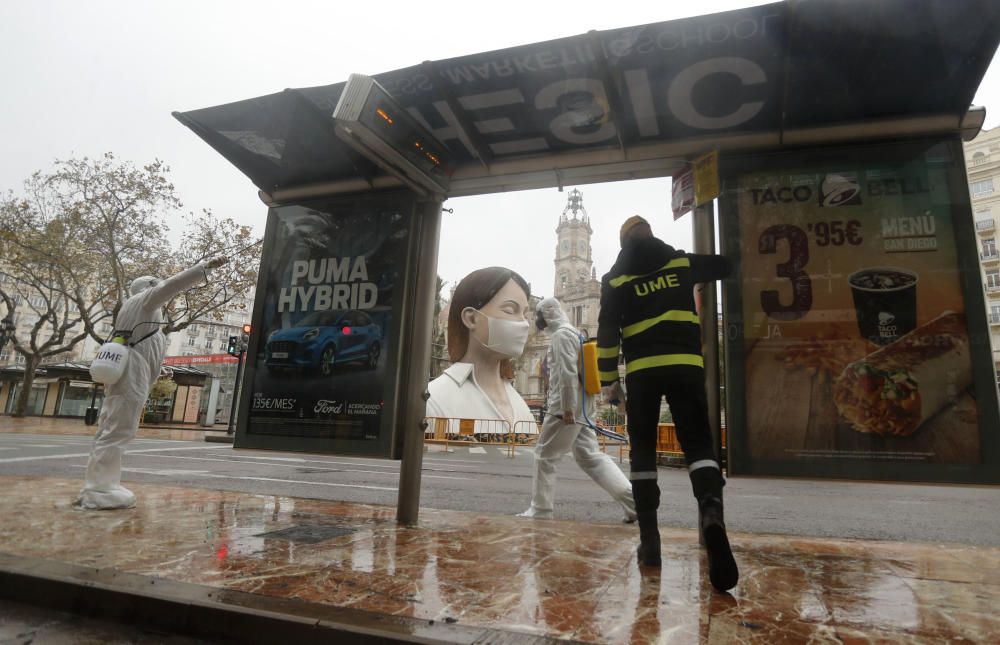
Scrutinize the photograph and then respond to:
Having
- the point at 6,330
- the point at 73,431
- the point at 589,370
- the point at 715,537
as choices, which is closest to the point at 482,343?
the point at 589,370

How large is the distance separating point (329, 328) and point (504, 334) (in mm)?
10827

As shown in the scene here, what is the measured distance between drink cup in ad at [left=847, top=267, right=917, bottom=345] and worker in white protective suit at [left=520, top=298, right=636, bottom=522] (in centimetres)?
224

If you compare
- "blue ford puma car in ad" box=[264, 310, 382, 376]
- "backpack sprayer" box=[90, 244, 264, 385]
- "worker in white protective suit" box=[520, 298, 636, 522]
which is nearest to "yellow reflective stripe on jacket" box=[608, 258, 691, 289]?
"worker in white protective suit" box=[520, 298, 636, 522]

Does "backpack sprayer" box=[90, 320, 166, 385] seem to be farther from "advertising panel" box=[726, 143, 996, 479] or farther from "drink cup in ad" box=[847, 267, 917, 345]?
"drink cup in ad" box=[847, 267, 917, 345]

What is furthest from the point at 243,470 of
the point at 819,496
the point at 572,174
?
the point at 819,496

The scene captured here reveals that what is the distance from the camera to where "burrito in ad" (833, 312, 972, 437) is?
342 cm

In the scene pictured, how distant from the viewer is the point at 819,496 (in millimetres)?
8625

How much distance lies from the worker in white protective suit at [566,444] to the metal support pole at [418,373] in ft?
3.95

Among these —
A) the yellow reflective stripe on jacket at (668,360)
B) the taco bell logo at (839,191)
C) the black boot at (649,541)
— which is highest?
the taco bell logo at (839,191)

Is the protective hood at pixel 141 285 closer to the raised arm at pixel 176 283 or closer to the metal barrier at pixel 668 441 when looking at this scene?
the raised arm at pixel 176 283

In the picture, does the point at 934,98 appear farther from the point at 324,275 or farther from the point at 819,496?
the point at 819,496

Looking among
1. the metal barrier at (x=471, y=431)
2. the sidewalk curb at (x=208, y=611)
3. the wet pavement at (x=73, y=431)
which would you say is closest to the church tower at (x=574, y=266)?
the metal barrier at (x=471, y=431)

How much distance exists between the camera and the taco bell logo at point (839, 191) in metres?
3.74

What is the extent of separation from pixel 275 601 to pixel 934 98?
15.1 feet
